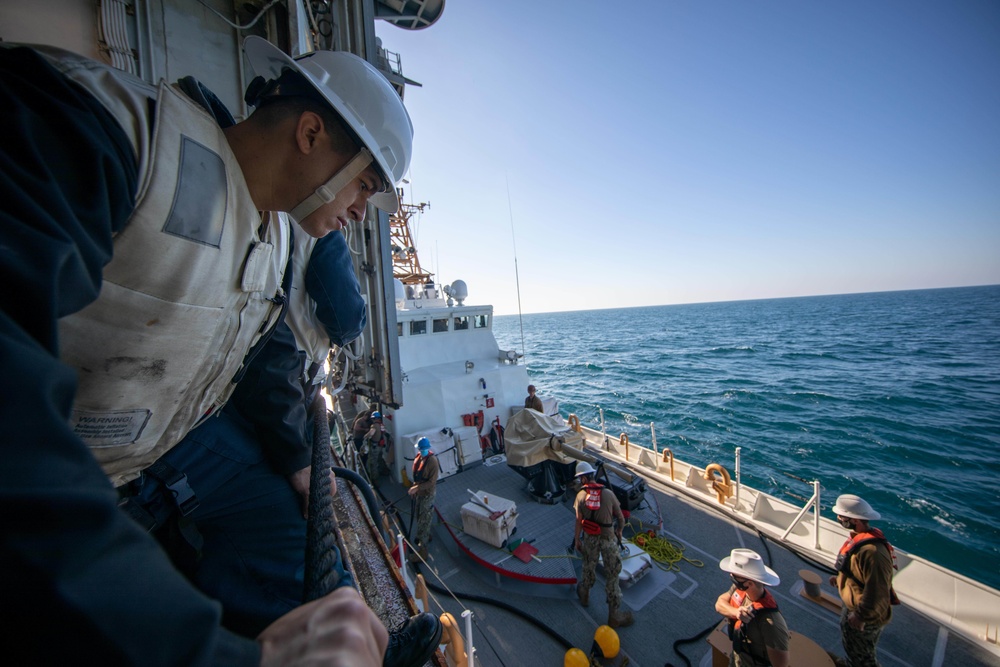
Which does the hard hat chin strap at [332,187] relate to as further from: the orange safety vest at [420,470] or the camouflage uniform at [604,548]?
the orange safety vest at [420,470]

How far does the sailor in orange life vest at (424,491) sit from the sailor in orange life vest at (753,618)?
505 cm

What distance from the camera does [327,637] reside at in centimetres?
63

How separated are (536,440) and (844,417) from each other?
918 inches

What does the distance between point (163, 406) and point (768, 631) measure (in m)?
5.33

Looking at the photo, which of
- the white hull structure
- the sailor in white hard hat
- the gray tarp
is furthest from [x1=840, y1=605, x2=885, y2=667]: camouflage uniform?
the white hull structure

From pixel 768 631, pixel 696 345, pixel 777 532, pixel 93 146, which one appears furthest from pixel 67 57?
pixel 696 345

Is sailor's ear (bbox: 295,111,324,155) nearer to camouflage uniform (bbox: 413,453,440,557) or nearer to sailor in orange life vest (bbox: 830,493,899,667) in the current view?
sailor in orange life vest (bbox: 830,493,899,667)

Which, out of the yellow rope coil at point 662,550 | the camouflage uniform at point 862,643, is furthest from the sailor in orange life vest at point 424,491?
the camouflage uniform at point 862,643

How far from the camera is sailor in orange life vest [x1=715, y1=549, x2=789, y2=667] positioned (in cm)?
384

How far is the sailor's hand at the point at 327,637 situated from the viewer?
589 mm

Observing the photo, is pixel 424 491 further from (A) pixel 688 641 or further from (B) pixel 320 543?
(B) pixel 320 543

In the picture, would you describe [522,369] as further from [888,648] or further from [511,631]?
[888,648]

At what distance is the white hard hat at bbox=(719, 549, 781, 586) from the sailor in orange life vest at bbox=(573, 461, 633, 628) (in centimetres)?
187

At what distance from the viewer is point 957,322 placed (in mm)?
64250
